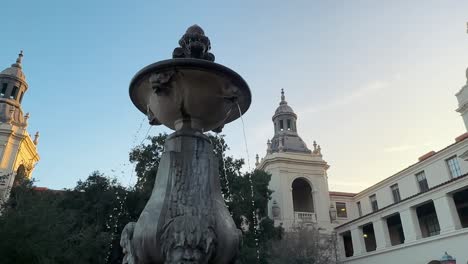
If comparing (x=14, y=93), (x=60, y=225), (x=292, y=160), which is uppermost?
(x=14, y=93)

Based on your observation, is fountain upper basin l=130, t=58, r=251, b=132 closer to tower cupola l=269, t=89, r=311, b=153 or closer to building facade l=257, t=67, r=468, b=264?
building facade l=257, t=67, r=468, b=264

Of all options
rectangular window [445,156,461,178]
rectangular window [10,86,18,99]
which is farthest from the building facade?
rectangular window [10,86,18,99]

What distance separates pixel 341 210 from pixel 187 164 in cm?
3948

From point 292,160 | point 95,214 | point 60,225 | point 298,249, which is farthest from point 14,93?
point 298,249

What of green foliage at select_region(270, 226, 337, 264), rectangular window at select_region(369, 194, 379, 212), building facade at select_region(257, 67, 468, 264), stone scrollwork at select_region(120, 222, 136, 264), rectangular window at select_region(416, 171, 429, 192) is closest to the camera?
stone scrollwork at select_region(120, 222, 136, 264)

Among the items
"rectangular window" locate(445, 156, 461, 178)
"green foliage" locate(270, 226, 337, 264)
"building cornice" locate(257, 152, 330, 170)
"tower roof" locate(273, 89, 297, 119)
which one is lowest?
"green foliage" locate(270, 226, 337, 264)

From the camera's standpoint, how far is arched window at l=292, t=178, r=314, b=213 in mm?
37938

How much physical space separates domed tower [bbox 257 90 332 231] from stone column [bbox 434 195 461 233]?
11.5m

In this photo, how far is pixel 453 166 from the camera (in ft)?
93.6

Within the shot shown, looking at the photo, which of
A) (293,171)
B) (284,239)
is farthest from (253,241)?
(293,171)

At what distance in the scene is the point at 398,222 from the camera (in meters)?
32.0

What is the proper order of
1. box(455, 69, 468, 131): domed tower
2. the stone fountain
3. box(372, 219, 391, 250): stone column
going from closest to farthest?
the stone fountain, box(455, 69, 468, 131): domed tower, box(372, 219, 391, 250): stone column

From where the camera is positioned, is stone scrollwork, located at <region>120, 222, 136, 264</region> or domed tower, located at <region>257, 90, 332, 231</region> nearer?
stone scrollwork, located at <region>120, 222, 136, 264</region>

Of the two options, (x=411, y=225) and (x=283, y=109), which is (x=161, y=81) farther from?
(x=283, y=109)
